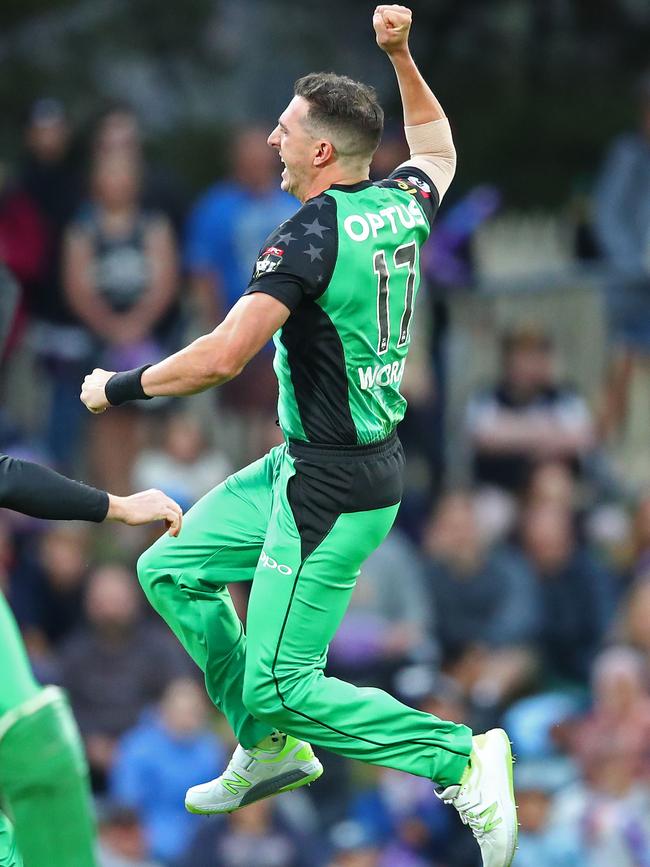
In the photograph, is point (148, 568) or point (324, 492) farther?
point (148, 568)

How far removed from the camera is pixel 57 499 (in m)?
5.46

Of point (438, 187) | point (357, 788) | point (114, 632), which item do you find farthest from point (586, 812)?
point (438, 187)

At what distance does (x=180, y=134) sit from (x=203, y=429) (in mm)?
2531

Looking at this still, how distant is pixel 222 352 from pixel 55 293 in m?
6.26

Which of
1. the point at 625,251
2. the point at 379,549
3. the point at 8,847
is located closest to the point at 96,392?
the point at 8,847

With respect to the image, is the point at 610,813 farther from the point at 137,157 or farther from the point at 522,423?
the point at 137,157

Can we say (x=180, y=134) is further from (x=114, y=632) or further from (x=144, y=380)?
(x=144, y=380)

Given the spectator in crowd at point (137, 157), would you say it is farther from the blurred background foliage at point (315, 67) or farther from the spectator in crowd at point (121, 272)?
the blurred background foliage at point (315, 67)

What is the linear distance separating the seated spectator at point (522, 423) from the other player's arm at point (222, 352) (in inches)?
254

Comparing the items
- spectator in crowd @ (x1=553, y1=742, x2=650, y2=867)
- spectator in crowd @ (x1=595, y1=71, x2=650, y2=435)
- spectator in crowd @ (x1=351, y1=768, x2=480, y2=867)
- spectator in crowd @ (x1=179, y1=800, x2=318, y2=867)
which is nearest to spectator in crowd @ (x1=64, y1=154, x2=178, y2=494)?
spectator in crowd @ (x1=179, y1=800, x2=318, y2=867)

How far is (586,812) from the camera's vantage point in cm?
952

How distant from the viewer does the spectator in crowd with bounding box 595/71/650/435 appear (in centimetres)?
1201

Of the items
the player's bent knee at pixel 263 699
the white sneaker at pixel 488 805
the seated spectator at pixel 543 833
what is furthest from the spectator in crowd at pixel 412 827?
the player's bent knee at pixel 263 699

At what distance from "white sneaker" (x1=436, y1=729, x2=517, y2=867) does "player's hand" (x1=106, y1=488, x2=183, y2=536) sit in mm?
1290
